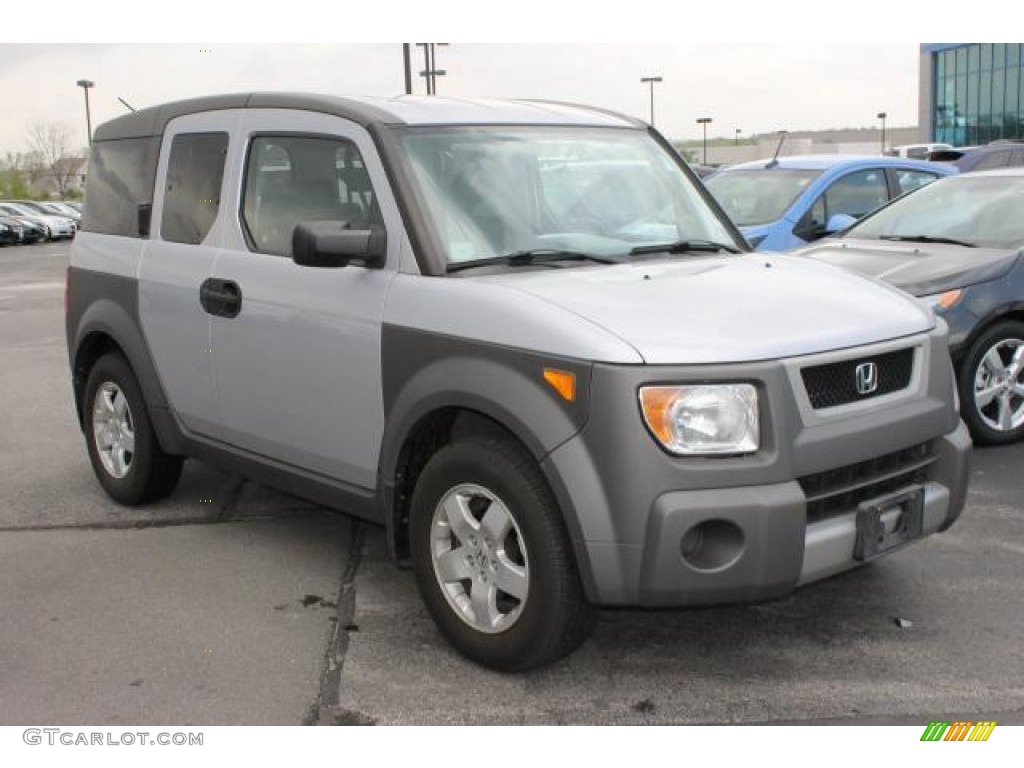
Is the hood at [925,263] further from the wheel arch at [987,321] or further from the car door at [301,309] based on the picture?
the car door at [301,309]

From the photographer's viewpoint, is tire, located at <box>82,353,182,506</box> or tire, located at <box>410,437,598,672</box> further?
tire, located at <box>82,353,182,506</box>

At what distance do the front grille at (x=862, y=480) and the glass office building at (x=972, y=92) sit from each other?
186ft

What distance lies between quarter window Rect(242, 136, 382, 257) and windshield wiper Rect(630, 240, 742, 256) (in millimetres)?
1011

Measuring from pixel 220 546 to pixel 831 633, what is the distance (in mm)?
2699

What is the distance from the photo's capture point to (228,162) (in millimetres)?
4941

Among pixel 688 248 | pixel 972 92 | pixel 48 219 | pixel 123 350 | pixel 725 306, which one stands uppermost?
pixel 972 92

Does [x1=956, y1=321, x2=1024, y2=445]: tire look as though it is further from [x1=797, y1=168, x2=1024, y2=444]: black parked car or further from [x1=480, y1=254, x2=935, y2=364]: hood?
[x1=480, y1=254, x2=935, y2=364]: hood

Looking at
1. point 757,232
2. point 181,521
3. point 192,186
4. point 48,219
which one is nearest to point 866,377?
point 192,186

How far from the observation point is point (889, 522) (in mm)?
3734

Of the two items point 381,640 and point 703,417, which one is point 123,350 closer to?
point 381,640

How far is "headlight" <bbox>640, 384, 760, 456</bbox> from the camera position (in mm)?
3328

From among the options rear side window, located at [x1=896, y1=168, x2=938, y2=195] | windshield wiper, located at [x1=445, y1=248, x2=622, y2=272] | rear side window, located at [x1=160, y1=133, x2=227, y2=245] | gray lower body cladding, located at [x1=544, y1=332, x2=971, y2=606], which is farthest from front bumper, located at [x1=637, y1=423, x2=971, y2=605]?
rear side window, located at [x1=896, y1=168, x2=938, y2=195]

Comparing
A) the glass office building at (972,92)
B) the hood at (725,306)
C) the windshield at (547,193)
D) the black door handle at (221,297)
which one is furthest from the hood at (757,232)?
the glass office building at (972,92)

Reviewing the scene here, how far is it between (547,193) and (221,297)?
143 centimetres
